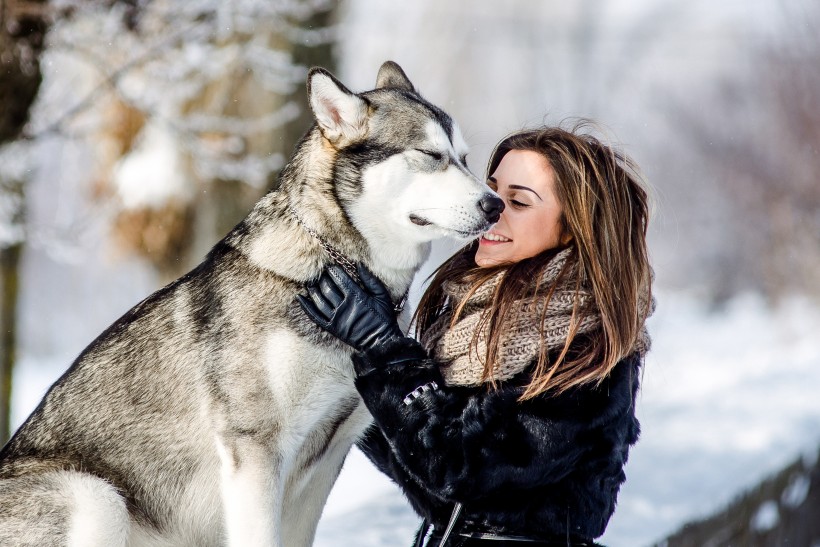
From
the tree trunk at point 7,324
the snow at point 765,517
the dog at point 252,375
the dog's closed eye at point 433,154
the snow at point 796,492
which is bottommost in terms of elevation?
the snow at point 796,492

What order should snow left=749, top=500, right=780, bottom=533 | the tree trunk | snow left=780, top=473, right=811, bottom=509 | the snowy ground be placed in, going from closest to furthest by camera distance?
the snowy ground → snow left=749, top=500, right=780, bottom=533 → snow left=780, top=473, right=811, bottom=509 → the tree trunk

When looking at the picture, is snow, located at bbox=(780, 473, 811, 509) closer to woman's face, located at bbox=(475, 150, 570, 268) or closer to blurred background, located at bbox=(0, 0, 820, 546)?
blurred background, located at bbox=(0, 0, 820, 546)

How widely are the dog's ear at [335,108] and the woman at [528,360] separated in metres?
0.45

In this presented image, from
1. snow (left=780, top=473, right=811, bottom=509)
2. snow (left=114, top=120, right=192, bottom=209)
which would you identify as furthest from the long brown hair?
snow (left=114, top=120, right=192, bottom=209)

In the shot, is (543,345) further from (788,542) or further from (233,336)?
(788,542)

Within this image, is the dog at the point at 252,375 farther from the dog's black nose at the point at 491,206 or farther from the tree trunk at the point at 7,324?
the tree trunk at the point at 7,324

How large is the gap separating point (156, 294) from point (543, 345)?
1.32m

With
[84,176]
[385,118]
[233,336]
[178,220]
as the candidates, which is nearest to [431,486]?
[233,336]

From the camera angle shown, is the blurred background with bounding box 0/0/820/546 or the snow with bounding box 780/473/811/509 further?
the snow with bounding box 780/473/811/509

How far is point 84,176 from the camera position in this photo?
832 centimetres

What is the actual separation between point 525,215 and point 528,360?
0.46 metres

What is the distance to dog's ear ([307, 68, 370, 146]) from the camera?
2.55 meters

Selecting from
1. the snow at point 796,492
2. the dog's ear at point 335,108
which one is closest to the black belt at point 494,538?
the dog's ear at point 335,108

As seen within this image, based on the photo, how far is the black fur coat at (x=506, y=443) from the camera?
88.9 inches
